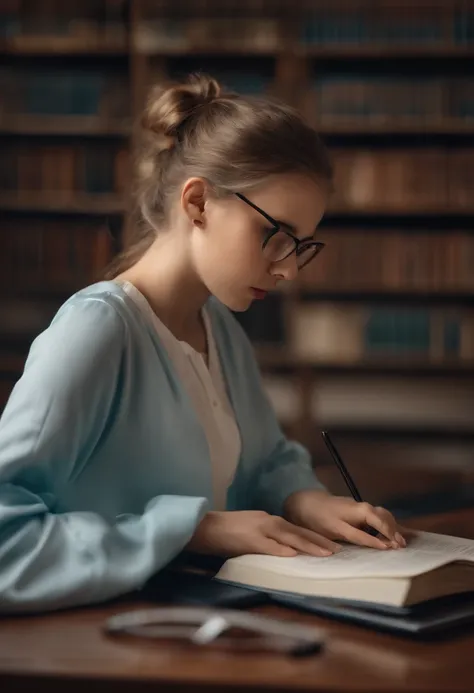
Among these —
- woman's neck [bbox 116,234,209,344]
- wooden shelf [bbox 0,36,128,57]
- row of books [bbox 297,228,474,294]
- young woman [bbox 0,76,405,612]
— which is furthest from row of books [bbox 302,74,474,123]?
woman's neck [bbox 116,234,209,344]

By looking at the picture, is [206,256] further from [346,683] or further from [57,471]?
[346,683]

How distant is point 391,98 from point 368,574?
287cm

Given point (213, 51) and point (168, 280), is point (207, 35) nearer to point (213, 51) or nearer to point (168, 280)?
point (213, 51)

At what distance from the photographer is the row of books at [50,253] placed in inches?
134

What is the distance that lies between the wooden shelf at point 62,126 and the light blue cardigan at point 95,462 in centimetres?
242

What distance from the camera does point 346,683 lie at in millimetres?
660

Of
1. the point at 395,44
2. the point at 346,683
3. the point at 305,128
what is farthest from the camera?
the point at 395,44

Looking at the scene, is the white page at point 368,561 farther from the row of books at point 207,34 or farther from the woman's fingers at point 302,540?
the row of books at point 207,34

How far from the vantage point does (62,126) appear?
3.38 m

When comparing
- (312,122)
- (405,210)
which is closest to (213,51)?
(312,122)

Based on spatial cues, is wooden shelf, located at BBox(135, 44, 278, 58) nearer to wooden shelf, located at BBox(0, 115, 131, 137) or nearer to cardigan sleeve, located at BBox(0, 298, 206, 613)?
wooden shelf, located at BBox(0, 115, 131, 137)

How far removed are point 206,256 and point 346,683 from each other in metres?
0.59

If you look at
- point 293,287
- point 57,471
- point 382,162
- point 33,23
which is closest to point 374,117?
point 382,162

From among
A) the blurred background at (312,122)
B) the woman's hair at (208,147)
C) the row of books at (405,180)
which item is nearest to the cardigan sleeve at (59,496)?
the woman's hair at (208,147)
